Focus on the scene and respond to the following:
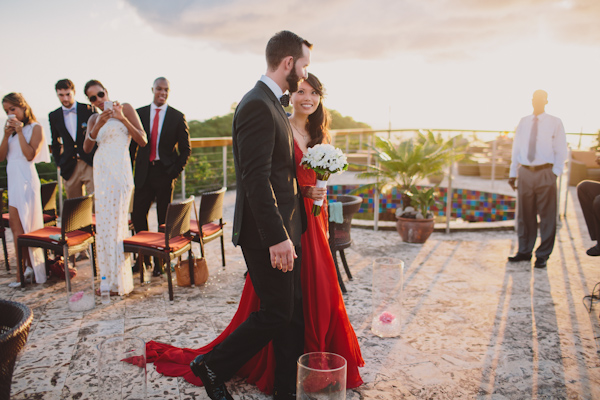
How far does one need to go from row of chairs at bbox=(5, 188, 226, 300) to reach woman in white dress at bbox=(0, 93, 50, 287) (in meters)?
0.21

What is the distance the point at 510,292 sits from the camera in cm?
439

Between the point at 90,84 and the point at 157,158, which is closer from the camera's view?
the point at 90,84

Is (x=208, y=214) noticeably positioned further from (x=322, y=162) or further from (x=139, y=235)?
(x=322, y=162)

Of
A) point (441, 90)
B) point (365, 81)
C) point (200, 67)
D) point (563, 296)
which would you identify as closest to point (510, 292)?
point (563, 296)

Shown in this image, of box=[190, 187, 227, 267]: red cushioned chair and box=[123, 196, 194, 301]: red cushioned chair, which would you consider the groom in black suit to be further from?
box=[190, 187, 227, 267]: red cushioned chair

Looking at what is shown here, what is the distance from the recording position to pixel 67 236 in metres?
4.38

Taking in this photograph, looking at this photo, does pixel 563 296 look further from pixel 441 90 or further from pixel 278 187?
pixel 441 90

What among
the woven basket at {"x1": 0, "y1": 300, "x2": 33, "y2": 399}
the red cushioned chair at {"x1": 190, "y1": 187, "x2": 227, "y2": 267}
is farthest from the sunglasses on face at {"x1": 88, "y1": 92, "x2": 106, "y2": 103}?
the woven basket at {"x1": 0, "y1": 300, "x2": 33, "y2": 399}

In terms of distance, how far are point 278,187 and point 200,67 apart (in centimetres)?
760

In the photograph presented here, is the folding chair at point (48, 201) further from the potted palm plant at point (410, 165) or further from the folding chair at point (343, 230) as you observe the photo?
the potted palm plant at point (410, 165)

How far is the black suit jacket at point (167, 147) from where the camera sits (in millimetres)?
4840

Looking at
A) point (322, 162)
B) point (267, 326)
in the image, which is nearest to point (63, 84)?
point (322, 162)

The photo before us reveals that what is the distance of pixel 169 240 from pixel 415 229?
363 centimetres

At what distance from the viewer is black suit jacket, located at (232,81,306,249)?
1.98 metres
